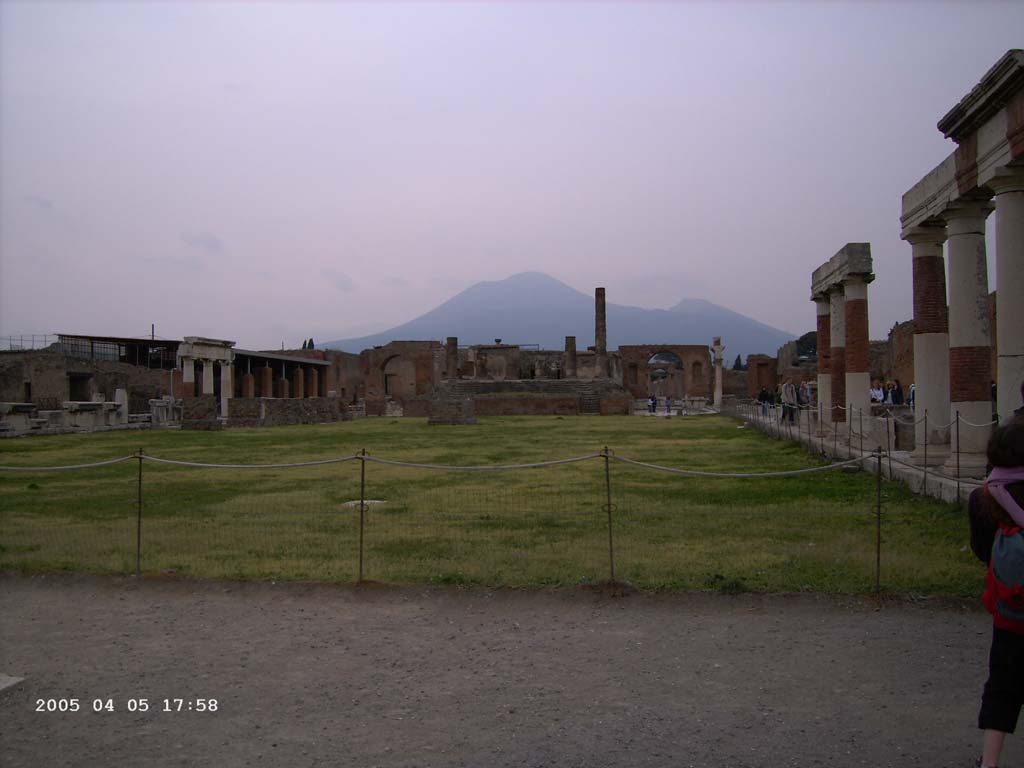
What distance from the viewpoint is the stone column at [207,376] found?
128 ft

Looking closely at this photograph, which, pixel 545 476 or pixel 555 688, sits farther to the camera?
pixel 545 476

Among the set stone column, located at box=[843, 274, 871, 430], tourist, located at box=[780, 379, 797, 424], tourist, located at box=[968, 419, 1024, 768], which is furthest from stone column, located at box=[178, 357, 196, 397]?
tourist, located at box=[968, 419, 1024, 768]

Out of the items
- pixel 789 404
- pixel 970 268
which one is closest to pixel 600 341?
pixel 789 404

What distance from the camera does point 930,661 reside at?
521cm

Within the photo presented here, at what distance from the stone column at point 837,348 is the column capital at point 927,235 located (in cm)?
591

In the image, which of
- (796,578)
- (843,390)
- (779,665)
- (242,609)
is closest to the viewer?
(779,665)

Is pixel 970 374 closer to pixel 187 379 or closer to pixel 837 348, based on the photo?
pixel 837 348

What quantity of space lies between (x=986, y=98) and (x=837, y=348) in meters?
10.7

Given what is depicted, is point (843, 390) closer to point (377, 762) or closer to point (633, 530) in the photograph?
point (633, 530)

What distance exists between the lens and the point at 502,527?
9.75 m

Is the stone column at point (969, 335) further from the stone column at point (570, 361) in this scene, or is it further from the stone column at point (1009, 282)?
the stone column at point (570, 361)

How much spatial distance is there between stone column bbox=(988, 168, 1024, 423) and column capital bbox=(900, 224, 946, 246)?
3.14 m

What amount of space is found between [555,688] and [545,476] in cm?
1008

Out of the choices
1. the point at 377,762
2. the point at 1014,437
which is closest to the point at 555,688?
the point at 377,762
